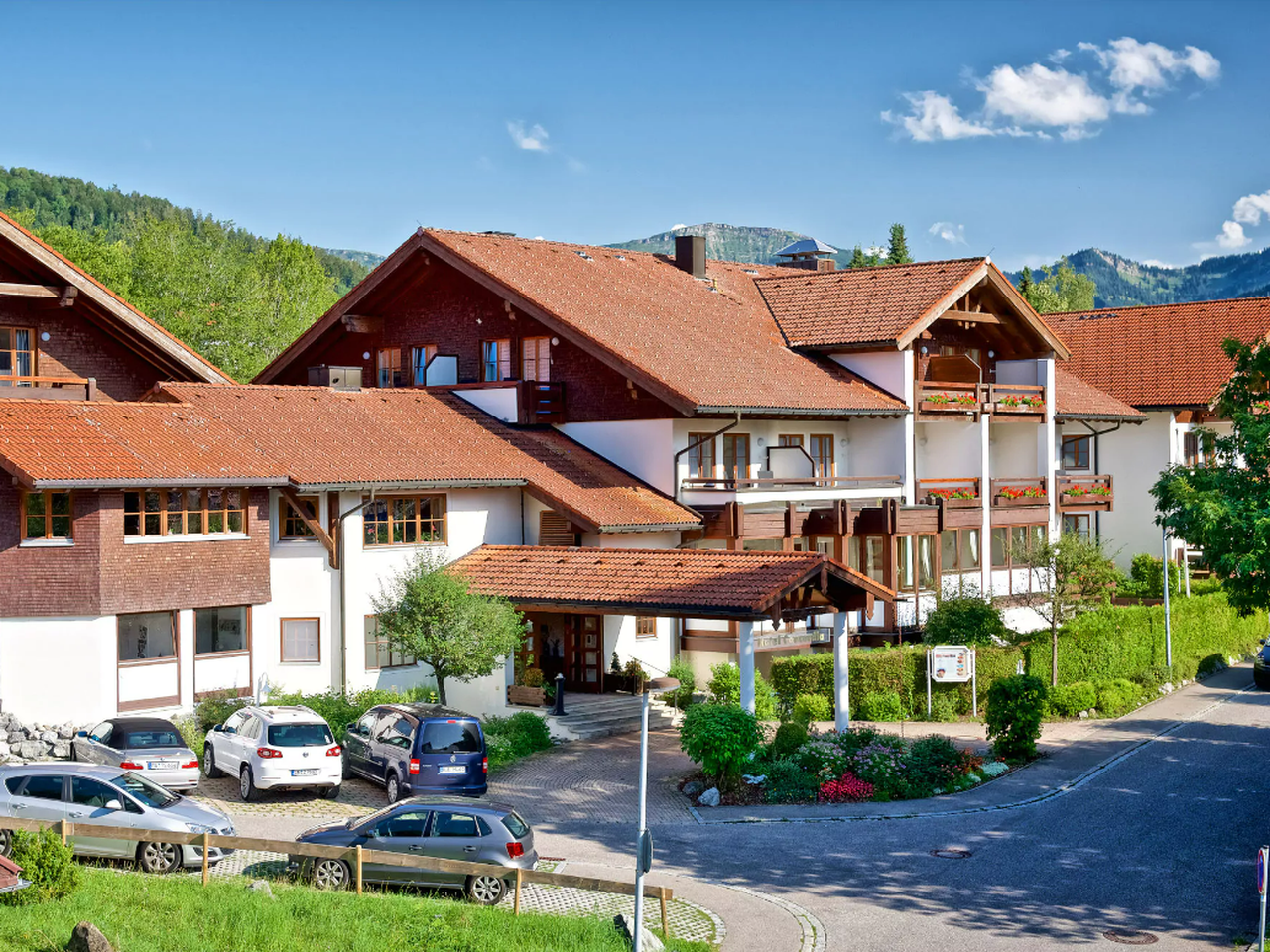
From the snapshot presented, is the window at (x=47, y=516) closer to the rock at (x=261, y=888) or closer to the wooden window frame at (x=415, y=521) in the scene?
the wooden window frame at (x=415, y=521)

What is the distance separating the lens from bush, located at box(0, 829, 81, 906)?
1856cm

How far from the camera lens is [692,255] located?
158 ft

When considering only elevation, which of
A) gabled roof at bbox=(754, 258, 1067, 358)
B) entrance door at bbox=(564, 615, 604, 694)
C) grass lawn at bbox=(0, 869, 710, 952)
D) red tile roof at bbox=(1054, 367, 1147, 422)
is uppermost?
gabled roof at bbox=(754, 258, 1067, 358)

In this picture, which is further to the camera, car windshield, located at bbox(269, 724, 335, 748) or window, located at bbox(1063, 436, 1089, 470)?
window, located at bbox(1063, 436, 1089, 470)

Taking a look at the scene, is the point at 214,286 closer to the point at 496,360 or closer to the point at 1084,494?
the point at 496,360

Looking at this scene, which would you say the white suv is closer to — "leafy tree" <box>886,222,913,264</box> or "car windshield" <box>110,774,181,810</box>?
"car windshield" <box>110,774,181,810</box>

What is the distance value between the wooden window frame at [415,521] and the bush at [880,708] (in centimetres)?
1040

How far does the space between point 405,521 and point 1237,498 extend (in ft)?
57.7

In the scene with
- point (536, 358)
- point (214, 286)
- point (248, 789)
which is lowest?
point (248, 789)

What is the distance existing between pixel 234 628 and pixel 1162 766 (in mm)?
19043

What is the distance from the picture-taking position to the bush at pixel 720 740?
27.6 m

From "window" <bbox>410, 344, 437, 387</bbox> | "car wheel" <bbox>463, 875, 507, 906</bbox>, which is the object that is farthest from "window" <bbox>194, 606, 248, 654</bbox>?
"window" <bbox>410, 344, 437, 387</bbox>

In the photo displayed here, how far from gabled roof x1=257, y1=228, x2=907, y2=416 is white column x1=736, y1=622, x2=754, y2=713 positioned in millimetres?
7813

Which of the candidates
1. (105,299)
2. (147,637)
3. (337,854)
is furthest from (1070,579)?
(105,299)
